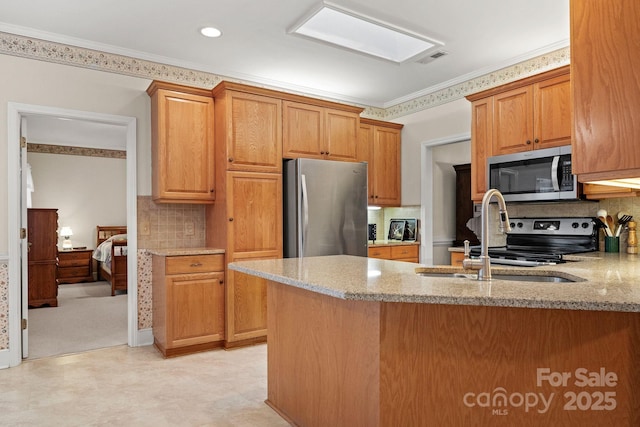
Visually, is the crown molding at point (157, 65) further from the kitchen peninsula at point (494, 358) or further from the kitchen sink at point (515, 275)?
the kitchen peninsula at point (494, 358)

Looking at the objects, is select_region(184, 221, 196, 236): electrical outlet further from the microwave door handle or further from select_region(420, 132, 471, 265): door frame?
the microwave door handle

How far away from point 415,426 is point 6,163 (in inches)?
137

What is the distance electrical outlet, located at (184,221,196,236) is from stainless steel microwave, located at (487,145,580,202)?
272 cm

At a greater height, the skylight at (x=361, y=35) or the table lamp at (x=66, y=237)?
the skylight at (x=361, y=35)

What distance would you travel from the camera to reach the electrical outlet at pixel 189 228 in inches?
162

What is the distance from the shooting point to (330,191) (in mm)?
4051

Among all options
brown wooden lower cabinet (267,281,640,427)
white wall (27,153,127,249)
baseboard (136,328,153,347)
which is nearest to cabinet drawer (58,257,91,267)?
white wall (27,153,127,249)

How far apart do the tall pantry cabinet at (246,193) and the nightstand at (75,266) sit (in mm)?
4915

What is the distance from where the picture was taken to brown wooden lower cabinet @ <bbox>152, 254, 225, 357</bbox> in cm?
351

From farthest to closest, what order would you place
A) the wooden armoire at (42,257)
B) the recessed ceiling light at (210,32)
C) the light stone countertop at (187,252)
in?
the wooden armoire at (42,257) < the light stone countertop at (187,252) < the recessed ceiling light at (210,32)

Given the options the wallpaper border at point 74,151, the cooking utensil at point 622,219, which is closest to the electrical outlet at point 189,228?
the cooking utensil at point 622,219

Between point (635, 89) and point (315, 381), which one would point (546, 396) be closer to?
point (315, 381)

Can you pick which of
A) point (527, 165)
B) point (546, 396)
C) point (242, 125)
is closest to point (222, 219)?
point (242, 125)

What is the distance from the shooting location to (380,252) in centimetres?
479
